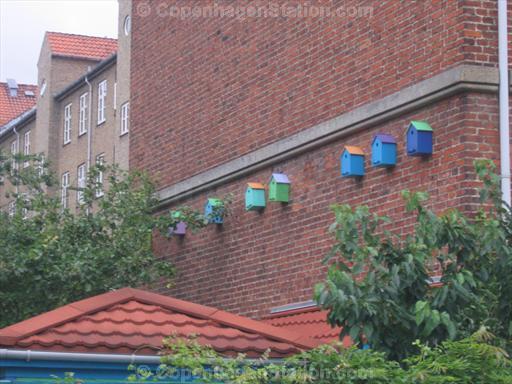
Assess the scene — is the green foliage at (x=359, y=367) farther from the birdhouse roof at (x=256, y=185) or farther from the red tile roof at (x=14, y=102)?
the red tile roof at (x=14, y=102)

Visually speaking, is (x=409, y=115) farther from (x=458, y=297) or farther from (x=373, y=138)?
(x=458, y=297)

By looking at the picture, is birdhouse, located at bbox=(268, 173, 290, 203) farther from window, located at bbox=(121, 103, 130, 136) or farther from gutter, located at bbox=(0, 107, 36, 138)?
gutter, located at bbox=(0, 107, 36, 138)

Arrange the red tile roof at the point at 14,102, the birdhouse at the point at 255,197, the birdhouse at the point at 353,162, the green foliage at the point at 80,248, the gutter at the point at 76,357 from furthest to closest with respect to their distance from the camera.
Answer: the red tile roof at the point at 14,102 < the green foliage at the point at 80,248 < the birdhouse at the point at 255,197 < the birdhouse at the point at 353,162 < the gutter at the point at 76,357

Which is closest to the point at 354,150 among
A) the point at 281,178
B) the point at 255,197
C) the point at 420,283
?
the point at 281,178

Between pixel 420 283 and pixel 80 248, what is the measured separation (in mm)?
8917

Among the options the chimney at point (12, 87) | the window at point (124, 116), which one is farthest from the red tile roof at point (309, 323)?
the chimney at point (12, 87)

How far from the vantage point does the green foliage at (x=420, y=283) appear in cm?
992

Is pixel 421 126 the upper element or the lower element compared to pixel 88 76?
lower

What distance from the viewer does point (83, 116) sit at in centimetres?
4212

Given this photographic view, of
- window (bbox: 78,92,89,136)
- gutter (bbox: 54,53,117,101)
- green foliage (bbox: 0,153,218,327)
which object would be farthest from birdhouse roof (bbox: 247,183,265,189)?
window (bbox: 78,92,89,136)

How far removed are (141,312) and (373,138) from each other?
407 cm

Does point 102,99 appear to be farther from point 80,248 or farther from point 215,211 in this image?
point 215,211

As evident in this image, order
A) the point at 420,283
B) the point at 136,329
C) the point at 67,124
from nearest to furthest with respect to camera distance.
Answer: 1. the point at 420,283
2. the point at 136,329
3. the point at 67,124

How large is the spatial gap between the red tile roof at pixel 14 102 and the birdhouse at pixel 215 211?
41.7 metres
